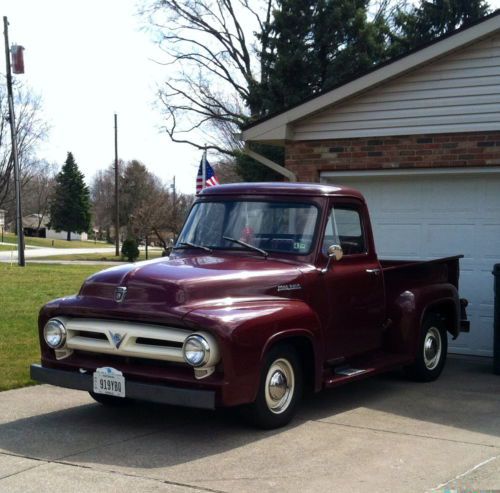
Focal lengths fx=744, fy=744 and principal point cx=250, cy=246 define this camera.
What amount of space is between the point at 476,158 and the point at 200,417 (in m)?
5.21

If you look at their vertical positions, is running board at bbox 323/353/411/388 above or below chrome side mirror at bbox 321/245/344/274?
below

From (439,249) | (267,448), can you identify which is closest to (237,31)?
(439,249)

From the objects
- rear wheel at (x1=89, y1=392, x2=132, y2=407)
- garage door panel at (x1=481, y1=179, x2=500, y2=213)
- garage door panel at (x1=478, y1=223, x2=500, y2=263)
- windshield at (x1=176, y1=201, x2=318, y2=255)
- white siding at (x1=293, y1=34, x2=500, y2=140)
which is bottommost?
rear wheel at (x1=89, y1=392, x2=132, y2=407)

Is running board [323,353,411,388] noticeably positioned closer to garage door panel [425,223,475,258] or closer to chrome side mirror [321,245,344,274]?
chrome side mirror [321,245,344,274]

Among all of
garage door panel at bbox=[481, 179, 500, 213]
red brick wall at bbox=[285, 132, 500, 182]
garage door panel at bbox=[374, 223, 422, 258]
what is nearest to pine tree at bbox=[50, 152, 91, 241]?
red brick wall at bbox=[285, 132, 500, 182]

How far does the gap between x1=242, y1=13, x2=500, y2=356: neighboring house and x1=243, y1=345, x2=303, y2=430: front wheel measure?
454 centimetres

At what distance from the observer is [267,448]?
5406 millimetres

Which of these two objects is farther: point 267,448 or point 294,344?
point 294,344

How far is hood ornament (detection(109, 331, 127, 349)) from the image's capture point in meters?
5.61

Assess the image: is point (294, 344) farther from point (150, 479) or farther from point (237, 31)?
point (237, 31)

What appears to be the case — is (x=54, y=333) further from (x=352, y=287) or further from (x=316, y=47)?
(x=316, y=47)

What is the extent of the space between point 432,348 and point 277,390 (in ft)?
9.47

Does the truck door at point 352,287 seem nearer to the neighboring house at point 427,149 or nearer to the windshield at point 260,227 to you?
Answer: the windshield at point 260,227

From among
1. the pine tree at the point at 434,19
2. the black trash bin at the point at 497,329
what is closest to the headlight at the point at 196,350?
the black trash bin at the point at 497,329
